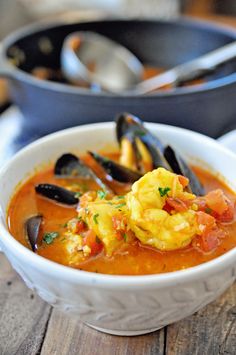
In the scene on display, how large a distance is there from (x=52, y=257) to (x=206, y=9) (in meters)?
4.02

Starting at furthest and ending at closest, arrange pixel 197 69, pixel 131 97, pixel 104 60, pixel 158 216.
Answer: pixel 104 60, pixel 197 69, pixel 131 97, pixel 158 216

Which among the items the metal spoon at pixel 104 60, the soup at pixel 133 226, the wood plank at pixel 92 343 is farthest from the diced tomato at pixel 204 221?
the metal spoon at pixel 104 60

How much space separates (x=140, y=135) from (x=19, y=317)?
0.64 metres

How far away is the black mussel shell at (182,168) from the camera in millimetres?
1519

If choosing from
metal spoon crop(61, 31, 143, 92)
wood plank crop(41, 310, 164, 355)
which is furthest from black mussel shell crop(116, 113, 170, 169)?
metal spoon crop(61, 31, 143, 92)

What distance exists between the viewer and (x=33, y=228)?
1.36 meters

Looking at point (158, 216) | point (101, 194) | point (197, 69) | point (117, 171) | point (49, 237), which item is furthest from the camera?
point (197, 69)

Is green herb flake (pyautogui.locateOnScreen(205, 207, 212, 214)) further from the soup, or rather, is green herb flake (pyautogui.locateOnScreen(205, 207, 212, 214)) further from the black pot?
the black pot

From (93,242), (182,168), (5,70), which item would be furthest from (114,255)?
(5,70)

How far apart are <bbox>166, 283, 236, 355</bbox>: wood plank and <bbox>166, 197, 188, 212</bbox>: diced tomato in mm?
355

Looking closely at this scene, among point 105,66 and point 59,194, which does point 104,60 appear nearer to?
point 105,66

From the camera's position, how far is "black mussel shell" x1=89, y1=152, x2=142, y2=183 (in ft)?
5.24

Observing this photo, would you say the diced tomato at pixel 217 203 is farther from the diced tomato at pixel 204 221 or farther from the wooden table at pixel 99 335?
the wooden table at pixel 99 335

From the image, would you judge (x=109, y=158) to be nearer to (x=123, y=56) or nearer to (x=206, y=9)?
(x=123, y=56)
